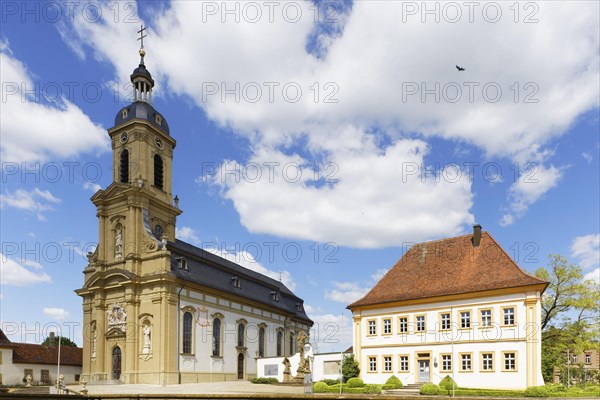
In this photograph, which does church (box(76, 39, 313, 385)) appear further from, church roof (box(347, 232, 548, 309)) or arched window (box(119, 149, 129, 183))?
church roof (box(347, 232, 548, 309))

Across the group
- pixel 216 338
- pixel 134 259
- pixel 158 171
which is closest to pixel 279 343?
pixel 216 338

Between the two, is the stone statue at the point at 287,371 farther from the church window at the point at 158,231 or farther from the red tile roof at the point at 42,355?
the red tile roof at the point at 42,355

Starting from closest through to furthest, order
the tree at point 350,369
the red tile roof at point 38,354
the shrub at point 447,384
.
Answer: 1. the shrub at point 447,384
2. the tree at point 350,369
3. the red tile roof at point 38,354

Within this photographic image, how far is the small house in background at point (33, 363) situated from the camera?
4234 cm

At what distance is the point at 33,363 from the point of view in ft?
145

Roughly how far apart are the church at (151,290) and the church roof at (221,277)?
15 cm

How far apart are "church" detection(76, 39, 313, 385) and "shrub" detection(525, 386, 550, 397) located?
75.2 ft

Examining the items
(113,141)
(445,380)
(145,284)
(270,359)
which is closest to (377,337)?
(445,380)

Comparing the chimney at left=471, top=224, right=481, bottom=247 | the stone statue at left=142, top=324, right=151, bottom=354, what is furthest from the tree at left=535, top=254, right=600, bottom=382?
the stone statue at left=142, top=324, right=151, bottom=354

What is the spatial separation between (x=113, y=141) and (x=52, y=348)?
21.1 m

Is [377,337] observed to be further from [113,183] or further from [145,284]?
[113,183]

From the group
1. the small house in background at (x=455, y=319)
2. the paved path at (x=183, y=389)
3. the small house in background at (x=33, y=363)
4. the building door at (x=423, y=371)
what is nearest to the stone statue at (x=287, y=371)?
the paved path at (x=183, y=389)

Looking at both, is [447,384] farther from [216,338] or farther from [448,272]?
[216,338]

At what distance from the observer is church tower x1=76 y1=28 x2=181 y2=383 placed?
36500 mm
